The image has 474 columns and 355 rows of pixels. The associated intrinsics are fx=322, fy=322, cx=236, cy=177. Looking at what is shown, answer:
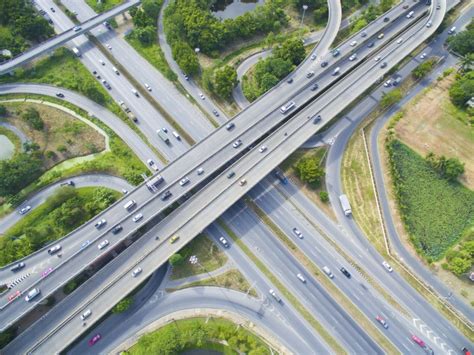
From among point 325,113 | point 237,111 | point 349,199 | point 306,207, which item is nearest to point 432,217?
point 349,199

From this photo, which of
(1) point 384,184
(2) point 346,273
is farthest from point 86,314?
(1) point 384,184

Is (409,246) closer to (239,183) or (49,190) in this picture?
(239,183)

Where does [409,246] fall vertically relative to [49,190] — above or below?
below

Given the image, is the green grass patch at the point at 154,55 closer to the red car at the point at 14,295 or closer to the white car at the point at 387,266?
the red car at the point at 14,295

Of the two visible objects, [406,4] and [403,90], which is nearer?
[403,90]

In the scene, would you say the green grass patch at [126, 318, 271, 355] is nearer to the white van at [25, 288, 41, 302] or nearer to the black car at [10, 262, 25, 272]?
the white van at [25, 288, 41, 302]

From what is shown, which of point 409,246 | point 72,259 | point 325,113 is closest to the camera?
point 72,259

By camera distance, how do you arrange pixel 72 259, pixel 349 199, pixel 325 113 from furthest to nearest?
pixel 325 113, pixel 349 199, pixel 72 259
